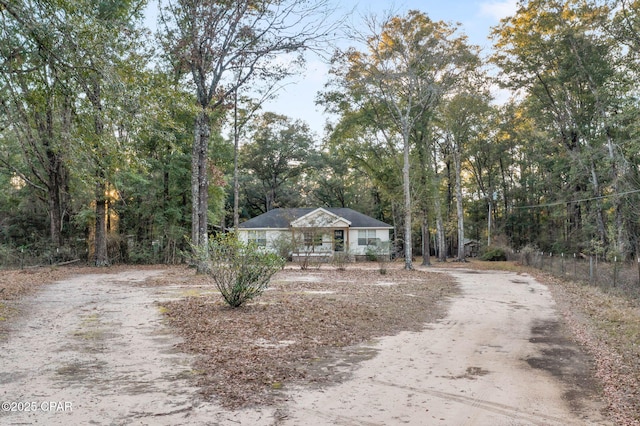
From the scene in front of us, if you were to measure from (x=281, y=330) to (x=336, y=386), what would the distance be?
2715mm

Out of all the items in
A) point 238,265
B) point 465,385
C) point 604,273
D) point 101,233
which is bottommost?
point 465,385

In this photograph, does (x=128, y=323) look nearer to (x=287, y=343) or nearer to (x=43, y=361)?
(x=43, y=361)

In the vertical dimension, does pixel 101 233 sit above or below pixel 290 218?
below

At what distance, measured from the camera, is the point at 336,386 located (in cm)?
479

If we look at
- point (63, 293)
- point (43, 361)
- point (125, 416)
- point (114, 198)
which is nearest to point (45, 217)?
point (114, 198)

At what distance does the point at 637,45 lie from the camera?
61.8 ft

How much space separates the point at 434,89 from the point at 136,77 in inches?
665

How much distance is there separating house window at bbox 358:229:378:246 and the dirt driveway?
2571cm

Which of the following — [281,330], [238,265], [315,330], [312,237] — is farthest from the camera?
[312,237]

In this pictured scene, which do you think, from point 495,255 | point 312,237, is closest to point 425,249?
point 495,255

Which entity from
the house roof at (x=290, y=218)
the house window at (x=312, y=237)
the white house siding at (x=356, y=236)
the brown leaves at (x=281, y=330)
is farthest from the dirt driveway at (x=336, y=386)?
the white house siding at (x=356, y=236)

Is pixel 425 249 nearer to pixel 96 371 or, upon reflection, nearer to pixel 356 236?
pixel 356 236

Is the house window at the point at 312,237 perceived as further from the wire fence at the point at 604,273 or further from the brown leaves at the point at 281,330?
the brown leaves at the point at 281,330

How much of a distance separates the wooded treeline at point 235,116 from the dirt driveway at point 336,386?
402cm
